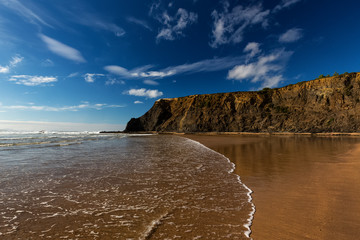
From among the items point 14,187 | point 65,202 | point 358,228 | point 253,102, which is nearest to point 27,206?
point 65,202

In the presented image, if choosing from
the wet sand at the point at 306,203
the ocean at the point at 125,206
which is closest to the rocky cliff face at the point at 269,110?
the wet sand at the point at 306,203

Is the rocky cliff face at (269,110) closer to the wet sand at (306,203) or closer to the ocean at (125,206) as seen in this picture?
the wet sand at (306,203)

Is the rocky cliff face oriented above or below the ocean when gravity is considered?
above

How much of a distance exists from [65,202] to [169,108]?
76.4m

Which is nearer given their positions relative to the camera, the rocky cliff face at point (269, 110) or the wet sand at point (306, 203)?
the wet sand at point (306, 203)

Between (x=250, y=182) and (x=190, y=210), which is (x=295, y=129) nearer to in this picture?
(x=250, y=182)

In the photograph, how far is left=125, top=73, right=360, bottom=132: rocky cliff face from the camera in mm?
39938

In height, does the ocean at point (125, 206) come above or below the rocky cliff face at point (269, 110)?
below

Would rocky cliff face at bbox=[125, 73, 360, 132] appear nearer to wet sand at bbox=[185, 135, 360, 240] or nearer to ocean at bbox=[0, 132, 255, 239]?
wet sand at bbox=[185, 135, 360, 240]

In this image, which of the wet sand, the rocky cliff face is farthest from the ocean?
the rocky cliff face

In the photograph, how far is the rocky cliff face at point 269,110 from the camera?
39.9 m

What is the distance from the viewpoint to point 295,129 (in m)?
45.9

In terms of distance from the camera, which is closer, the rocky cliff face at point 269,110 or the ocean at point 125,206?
the ocean at point 125,206

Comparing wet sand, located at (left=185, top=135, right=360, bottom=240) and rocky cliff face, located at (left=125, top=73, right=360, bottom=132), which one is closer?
wet sand, located at (left=185, top=135, right=360, bottom=240)
